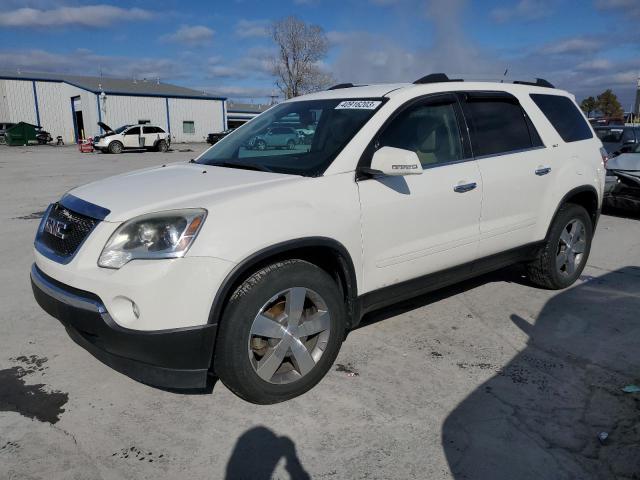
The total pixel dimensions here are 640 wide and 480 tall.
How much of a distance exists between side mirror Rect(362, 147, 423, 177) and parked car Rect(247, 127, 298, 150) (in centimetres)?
84

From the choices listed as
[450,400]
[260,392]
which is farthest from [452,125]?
[260,392]

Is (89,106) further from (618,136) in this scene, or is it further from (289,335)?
(289,335)

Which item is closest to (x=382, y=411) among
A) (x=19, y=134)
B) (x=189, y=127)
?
(x=19, y=134)

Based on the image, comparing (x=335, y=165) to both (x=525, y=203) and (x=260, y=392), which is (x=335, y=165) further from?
(x=525, y=203)

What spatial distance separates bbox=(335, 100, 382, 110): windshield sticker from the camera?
3.64 m

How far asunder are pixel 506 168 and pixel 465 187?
57 centimetres

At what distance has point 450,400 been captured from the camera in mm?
3195

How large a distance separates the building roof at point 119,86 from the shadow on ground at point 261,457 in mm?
48625

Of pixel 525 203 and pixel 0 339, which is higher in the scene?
pixel 525 203

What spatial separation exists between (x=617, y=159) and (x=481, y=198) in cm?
651

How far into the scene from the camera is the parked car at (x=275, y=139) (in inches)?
157

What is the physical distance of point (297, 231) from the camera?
117 inches

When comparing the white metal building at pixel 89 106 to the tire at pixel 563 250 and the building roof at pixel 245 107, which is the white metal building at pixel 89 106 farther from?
the tire at pixel 563 250

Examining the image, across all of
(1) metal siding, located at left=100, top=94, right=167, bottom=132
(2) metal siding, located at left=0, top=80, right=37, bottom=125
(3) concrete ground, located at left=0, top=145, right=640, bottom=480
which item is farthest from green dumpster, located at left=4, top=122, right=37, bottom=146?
(3) concrete ground, located at left=0, top=145, right=640, bottom=480
